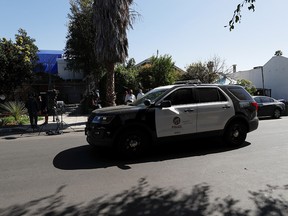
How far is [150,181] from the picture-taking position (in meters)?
5.59

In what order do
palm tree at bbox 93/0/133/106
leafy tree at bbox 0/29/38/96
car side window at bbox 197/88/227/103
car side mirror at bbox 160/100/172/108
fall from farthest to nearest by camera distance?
leafy tree at bbox 0/29/38/96
palm tree at bbox 93/0/133/106
car side window at bbox 197/88/227/103
car side mirror at bbox 160/100/172/108

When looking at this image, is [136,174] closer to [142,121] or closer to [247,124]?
[142,121]

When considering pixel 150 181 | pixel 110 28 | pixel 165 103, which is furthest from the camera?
pixel 110 28

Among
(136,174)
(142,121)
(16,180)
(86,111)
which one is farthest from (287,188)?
(86,111)

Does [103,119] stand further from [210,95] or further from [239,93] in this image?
[239,93]

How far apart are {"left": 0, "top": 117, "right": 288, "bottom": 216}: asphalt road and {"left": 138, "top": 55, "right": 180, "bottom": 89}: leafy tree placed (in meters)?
16.5

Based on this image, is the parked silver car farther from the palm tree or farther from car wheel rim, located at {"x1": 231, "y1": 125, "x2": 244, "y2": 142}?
car wheel rim, located at {"x1": 231, "y1": 125, "x2": 244, "y2": 142}

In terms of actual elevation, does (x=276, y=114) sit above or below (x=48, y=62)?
below

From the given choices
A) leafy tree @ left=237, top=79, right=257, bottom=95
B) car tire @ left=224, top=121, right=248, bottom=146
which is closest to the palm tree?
car tire @ left=224, top=121, right=248, bottom=146

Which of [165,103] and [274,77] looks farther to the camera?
[274,77]

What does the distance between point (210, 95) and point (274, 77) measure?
33.1 meters

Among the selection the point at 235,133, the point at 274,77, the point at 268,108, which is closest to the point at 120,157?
the point at 235,133

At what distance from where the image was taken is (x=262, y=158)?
7207mm

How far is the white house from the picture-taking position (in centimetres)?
3600
